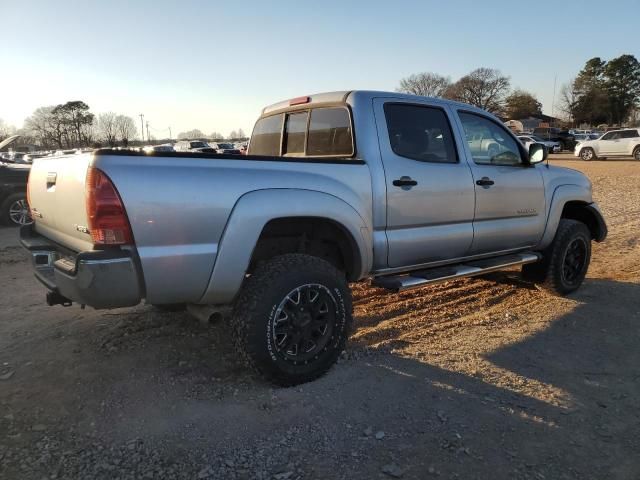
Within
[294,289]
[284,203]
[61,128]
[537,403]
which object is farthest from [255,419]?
[61,128]

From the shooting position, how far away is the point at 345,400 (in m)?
3.28

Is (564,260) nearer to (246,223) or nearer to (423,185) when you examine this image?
(423,185)

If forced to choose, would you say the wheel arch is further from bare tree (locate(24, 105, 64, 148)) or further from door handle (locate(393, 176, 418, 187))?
bare tree (locate(24, 105, 64, 148))

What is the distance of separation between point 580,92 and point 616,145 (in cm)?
6842

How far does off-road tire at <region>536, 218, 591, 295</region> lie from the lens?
17.8 feet

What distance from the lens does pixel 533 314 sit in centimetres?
502

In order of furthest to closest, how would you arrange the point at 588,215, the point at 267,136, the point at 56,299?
the point at 588,215 < the point at 267,136 < the point at 56,299

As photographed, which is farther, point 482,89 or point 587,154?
point 482,89

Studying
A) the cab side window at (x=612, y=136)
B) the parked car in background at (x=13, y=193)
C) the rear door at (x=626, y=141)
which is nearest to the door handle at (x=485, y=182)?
the parked car in background at (x=13, y=193)

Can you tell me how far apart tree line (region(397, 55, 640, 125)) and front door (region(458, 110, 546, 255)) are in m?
81.4

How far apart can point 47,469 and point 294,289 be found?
1669mm

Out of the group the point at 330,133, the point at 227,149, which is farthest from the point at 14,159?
the point at 330,133

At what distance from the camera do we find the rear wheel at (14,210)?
10.4 m

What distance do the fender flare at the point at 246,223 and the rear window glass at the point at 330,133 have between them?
77cm
